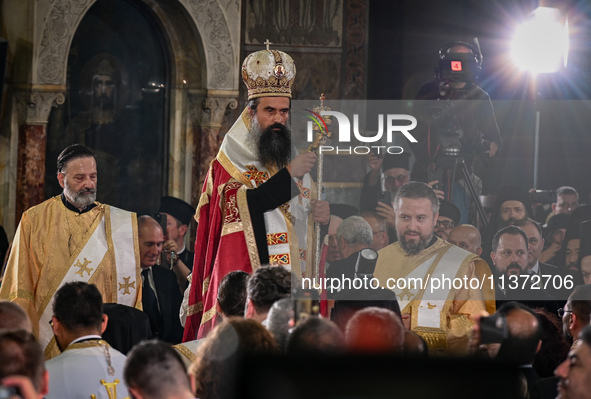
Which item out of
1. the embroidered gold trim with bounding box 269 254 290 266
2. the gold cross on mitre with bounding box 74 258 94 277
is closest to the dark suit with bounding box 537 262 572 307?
the embroidered gold trim with bounding box 269 254 290 266

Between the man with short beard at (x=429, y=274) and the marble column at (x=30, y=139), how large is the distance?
5.38 meters

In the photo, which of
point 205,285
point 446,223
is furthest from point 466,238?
point 205,285

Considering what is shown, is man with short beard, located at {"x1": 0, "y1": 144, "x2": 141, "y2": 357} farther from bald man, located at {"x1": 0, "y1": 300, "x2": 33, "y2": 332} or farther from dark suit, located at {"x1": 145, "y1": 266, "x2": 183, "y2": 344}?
bald man, located at {"x1": 0, "y1": 300, "x2": 33, "y2": 332}

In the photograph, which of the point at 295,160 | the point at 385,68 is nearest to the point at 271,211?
the point at 295,160

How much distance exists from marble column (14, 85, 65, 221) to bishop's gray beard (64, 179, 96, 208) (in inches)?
155

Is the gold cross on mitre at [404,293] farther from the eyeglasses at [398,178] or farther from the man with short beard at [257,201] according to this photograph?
the eyeglasses at [398,178]

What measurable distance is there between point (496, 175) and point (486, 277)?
4.81 metres

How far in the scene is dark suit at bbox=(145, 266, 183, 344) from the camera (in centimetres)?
646

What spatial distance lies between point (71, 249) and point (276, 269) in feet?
6.72

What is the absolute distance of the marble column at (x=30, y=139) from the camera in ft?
31.6

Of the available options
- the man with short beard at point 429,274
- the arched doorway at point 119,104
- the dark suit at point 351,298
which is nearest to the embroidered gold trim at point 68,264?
the dark suit at point 351,298

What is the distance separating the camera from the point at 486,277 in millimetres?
4949

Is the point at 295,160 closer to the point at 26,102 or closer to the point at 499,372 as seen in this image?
the point at 499,372

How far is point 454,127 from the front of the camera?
6387 mm
